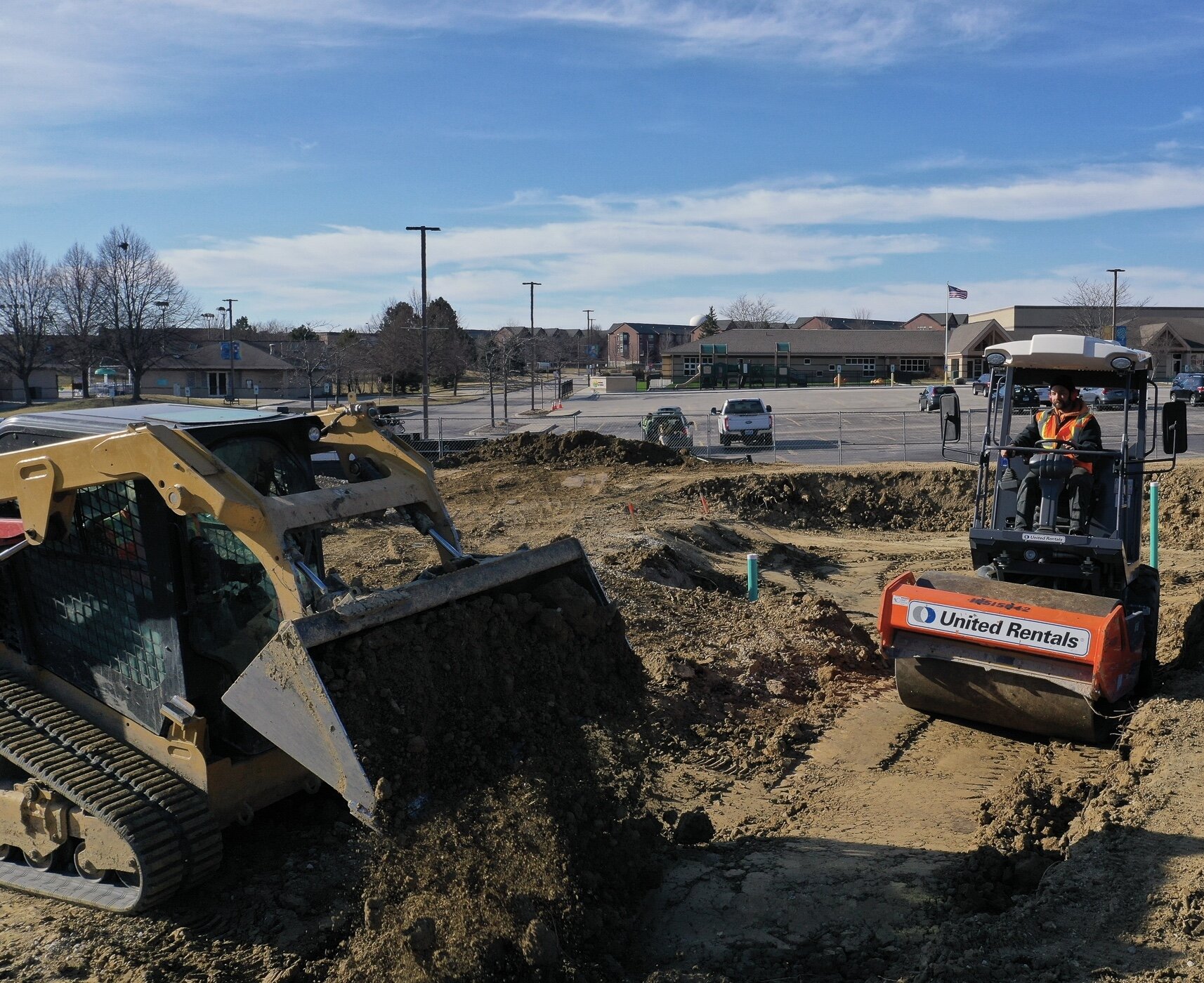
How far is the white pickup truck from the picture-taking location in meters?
32.5

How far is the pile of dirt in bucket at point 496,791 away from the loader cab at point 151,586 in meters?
0.98

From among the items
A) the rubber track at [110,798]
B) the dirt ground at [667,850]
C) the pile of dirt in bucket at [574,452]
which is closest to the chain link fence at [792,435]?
the pile of dirt in bucket at [574,452]

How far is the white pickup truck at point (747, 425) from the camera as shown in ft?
107

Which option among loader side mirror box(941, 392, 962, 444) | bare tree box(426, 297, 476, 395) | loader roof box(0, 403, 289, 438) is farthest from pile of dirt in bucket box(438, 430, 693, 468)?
bare tree box(426, 297, 476, 395)

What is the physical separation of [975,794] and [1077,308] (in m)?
75.0

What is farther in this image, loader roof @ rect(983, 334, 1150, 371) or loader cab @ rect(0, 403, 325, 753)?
loader roof @ rect(983, 334, 1150, 371)

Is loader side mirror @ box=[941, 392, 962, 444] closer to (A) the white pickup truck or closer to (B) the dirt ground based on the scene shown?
(B) the dirt ground

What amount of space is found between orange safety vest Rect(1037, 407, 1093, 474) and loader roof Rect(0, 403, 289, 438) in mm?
6031

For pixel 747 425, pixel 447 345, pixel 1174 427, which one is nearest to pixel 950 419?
pixel 1174 427

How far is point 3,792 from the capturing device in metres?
5.75

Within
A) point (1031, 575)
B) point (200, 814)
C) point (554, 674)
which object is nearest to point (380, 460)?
point (554, 674)

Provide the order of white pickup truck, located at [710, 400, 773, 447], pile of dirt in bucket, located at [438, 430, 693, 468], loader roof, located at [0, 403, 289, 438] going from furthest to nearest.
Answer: white pickup truck, located at [710, 400, 773, 447] → pile of dirt in bucket, located at [438, 430, 693, 468] → loader roof, located at [0, 403, 289, 438]

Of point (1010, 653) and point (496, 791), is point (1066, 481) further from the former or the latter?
point (496, 791)

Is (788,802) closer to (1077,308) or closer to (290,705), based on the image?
(290,705)
